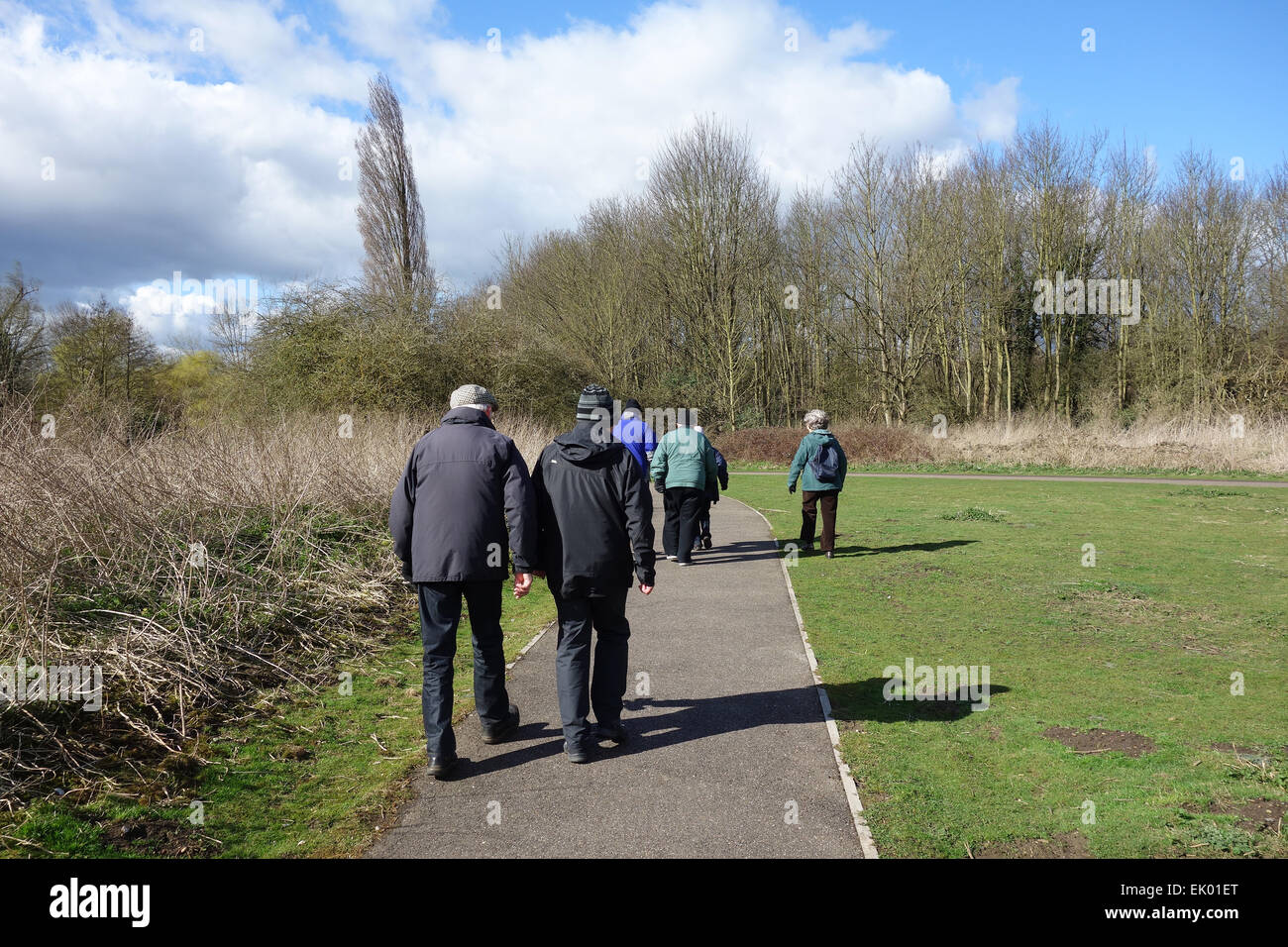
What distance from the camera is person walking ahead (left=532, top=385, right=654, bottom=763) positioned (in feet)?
15.3

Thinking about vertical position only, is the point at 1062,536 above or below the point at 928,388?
below

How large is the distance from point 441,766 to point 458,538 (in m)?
1.30

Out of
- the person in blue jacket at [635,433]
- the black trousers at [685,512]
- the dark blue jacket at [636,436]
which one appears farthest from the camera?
the black trousers at [685,512]

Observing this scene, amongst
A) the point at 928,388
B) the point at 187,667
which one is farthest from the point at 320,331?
the point at 928,388

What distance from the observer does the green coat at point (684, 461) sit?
10.6 meters

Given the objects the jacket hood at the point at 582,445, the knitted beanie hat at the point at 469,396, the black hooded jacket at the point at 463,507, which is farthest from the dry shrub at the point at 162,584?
the jacket hood at the point at 582,445

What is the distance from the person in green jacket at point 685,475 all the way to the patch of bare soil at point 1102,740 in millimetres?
6166

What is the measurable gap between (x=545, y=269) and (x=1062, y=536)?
1365 inches

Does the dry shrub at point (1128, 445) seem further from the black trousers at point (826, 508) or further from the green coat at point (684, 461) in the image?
the green coat at point (684, 461)

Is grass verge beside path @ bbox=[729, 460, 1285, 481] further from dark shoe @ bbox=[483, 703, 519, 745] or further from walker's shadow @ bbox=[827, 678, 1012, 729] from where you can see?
dark shoe @ bbox=[483, 703, 519, 745]

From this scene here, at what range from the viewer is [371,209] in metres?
28.5
